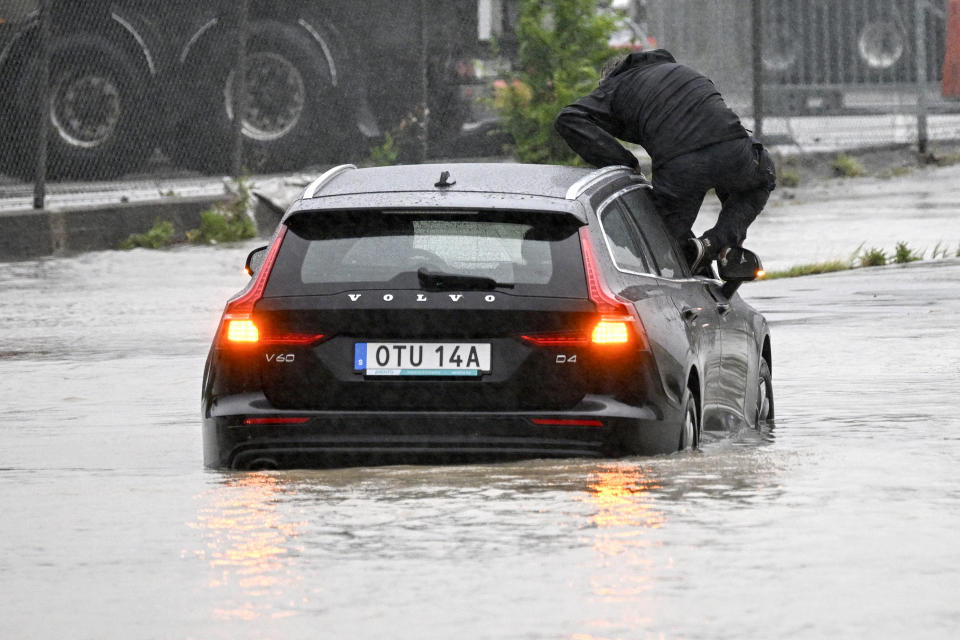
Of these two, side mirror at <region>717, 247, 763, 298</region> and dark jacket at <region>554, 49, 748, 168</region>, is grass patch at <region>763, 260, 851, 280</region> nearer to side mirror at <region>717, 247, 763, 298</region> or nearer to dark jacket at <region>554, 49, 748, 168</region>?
dark jacket at <region>554, 49, 748, 168</region>

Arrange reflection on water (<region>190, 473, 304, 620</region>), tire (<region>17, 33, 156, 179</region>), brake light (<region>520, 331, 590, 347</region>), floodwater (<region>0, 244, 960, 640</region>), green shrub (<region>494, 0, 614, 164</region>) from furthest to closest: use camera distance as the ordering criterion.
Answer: green shrub (<region>494, 0, 614, 164</region>), tire (<region>17, 33, 156, 179</region>), brake light (<region>520, 331, 590, 347</region>), reflection on water (<region>190, 473, 304, 620</region>), floodwater (<region>0, 244, 960, 640</region>)

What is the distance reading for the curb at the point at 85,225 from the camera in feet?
61.0

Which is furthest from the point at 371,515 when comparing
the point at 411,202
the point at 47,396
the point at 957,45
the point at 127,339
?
the point at 957,45

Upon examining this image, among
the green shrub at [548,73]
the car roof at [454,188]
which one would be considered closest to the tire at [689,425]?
the car roof at [454,188]

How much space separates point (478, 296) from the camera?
24.4ft

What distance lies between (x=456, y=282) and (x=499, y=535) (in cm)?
119

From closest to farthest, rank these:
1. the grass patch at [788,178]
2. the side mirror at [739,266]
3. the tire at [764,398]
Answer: the side mirror at [739,266] → the tire at [764,398] → the grass patch at [788,178]

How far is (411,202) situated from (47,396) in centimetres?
403

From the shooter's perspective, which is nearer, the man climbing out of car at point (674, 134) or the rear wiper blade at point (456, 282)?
the rear wiper blade at point (456, 282)

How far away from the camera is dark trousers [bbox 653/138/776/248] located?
33.4 ft

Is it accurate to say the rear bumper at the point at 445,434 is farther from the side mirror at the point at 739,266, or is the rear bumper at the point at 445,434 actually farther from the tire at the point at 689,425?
the side mirror at the point at 739,266

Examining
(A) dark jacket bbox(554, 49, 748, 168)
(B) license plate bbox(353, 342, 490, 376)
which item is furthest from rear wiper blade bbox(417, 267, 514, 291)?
(A) dark jacket bbox(554, 49, 748, 168)

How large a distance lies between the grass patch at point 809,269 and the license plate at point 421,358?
980cm

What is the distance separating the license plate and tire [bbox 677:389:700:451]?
861 mm
